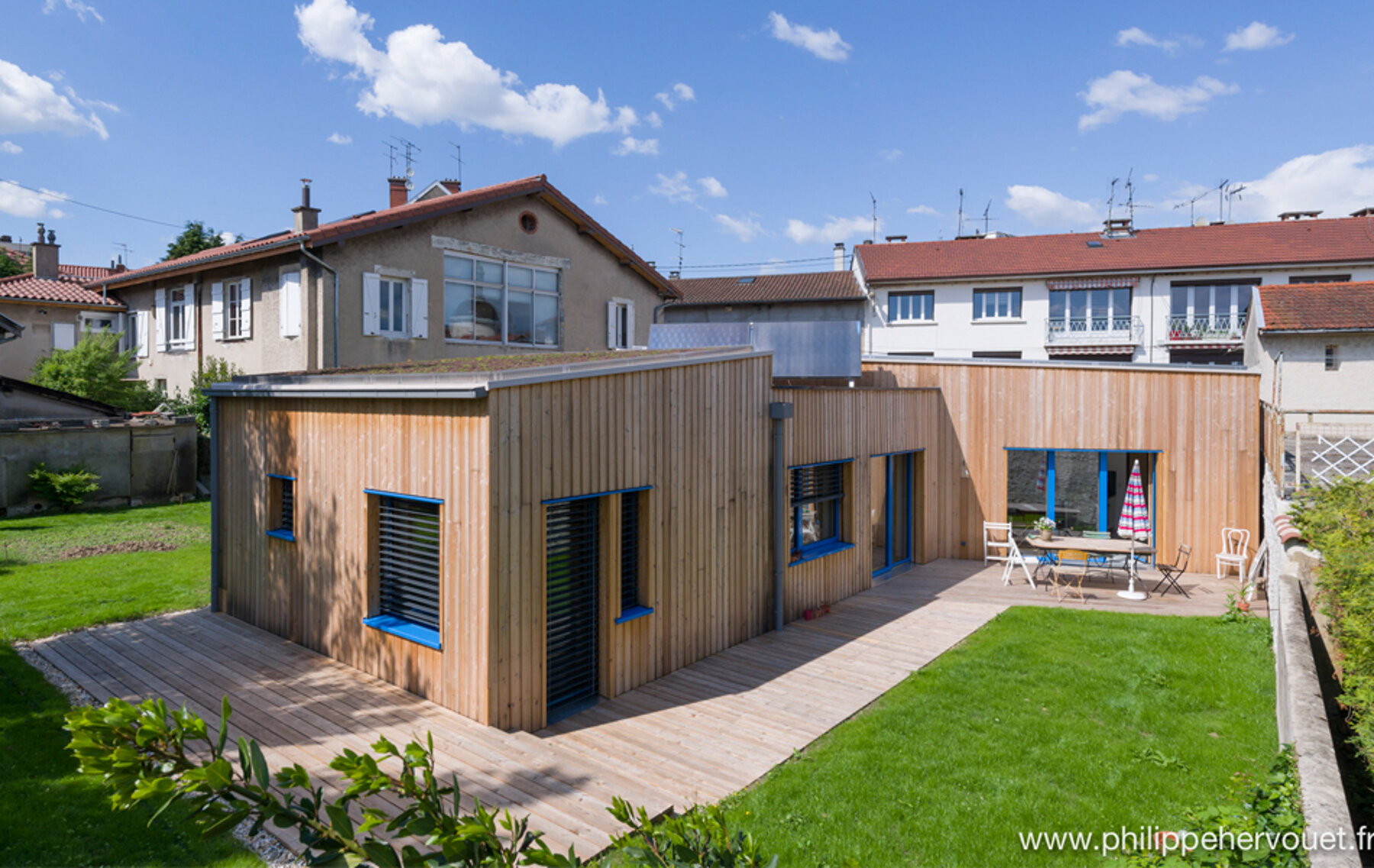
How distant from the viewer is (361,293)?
48.0ft

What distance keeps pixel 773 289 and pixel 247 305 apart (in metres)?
23.5

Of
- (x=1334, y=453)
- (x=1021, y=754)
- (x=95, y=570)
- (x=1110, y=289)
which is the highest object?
(x=1110, y=289)

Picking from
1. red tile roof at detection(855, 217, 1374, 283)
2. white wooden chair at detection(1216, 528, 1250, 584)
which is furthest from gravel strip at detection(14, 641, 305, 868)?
red tile roof at detection(855, 217, 1374, 283)

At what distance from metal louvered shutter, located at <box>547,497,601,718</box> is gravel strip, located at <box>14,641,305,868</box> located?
8.21 feet

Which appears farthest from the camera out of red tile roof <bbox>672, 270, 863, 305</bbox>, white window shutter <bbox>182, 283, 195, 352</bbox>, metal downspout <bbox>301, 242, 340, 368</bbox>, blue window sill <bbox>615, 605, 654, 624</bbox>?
red tile roof <bbox>672, 270, 863, 305</bbox>

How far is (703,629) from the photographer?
27.8 ft

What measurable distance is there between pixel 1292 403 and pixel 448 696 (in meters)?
23.3

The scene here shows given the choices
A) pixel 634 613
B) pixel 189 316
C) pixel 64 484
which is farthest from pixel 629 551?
pixel 189 316

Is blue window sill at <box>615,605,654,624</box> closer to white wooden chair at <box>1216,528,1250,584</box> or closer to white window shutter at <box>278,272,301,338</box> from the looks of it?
white wooden chair at <box>1216,528,1250,584</box>

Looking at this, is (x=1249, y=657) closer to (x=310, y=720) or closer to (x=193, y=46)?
(x=310, y=720)

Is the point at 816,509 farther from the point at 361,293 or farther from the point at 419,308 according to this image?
the point at 361,293

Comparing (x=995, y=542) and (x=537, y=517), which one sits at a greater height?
(x=537, y=517)

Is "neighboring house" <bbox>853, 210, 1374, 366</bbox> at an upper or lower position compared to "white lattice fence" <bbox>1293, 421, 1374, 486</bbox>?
upper

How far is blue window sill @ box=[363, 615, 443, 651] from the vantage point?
6.90 meters
